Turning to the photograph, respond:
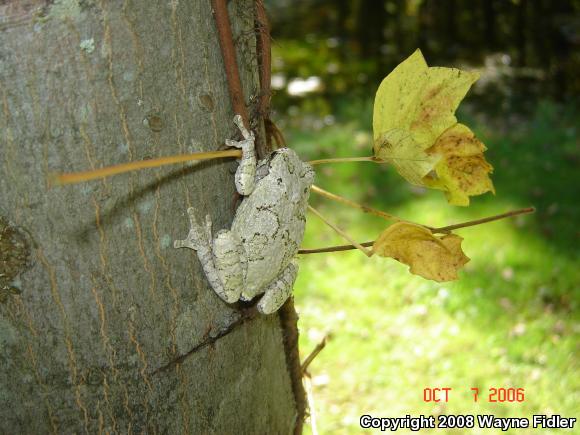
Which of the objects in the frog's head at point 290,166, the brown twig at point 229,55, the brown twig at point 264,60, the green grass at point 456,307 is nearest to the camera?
the brown twig at point 229,55

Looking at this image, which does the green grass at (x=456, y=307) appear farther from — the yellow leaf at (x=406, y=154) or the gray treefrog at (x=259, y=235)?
the yellow leaf at (x=406, y=154)

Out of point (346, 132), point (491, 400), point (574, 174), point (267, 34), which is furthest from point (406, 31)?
point (267, 34)

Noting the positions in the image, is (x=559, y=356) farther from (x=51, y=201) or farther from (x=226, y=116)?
(x=51, y=201)

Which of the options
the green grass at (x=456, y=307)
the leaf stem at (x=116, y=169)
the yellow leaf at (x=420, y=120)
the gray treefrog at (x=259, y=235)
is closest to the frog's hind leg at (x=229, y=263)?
the gray treefrog at (x=259, y=235)

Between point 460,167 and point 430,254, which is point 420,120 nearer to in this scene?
point 460,167

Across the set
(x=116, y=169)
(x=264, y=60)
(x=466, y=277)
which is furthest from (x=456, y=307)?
(x=116, y=169)

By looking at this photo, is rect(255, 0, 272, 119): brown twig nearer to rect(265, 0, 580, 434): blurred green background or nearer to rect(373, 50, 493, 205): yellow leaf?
rect(265, 0, 580, 434): blurred green background
